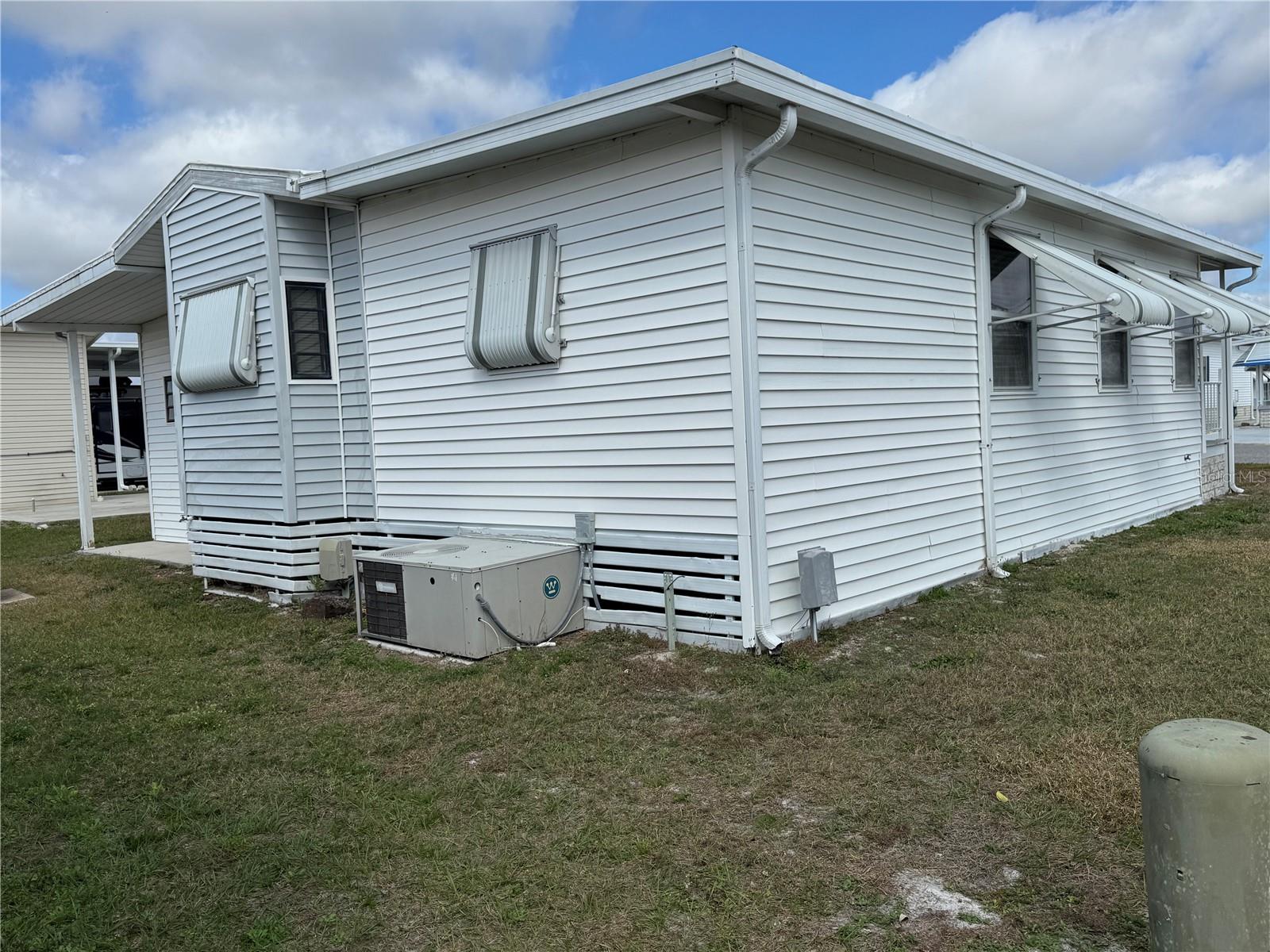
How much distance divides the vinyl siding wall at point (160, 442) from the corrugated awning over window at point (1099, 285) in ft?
33.7

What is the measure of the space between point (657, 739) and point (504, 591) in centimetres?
187

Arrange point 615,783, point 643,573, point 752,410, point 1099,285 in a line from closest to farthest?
1. point 615,783
2. point 752,410
3. point 643,573
4. point 1099,285

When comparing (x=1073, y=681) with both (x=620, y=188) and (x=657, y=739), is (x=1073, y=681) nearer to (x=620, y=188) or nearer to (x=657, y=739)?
(x=657, y=739)

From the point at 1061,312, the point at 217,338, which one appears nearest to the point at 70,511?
the point at 217,338

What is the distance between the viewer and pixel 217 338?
822 centimetres

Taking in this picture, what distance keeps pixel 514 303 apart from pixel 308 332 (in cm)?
234

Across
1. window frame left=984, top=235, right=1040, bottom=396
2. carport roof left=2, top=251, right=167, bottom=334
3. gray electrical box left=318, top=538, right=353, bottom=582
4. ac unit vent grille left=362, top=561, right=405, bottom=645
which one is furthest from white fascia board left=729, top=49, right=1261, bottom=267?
carport roof left=2, top=251, right=167, bottom=334

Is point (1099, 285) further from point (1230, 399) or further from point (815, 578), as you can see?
point (1230, 399)

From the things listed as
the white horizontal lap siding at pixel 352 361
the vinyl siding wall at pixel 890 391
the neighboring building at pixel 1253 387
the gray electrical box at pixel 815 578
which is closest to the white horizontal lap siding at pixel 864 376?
the vinyl siding wall at pixel 890 391

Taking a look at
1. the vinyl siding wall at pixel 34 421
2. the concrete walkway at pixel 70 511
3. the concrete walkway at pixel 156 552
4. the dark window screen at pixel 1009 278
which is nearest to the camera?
the dark window screen at pixel 1009 278

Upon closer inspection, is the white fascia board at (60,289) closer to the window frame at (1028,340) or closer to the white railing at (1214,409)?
the window frame at (1028,340)

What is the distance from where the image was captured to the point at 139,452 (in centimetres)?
2430

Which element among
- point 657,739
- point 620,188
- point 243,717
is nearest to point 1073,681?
point 657,739

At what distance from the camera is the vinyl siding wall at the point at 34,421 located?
17531 mm
